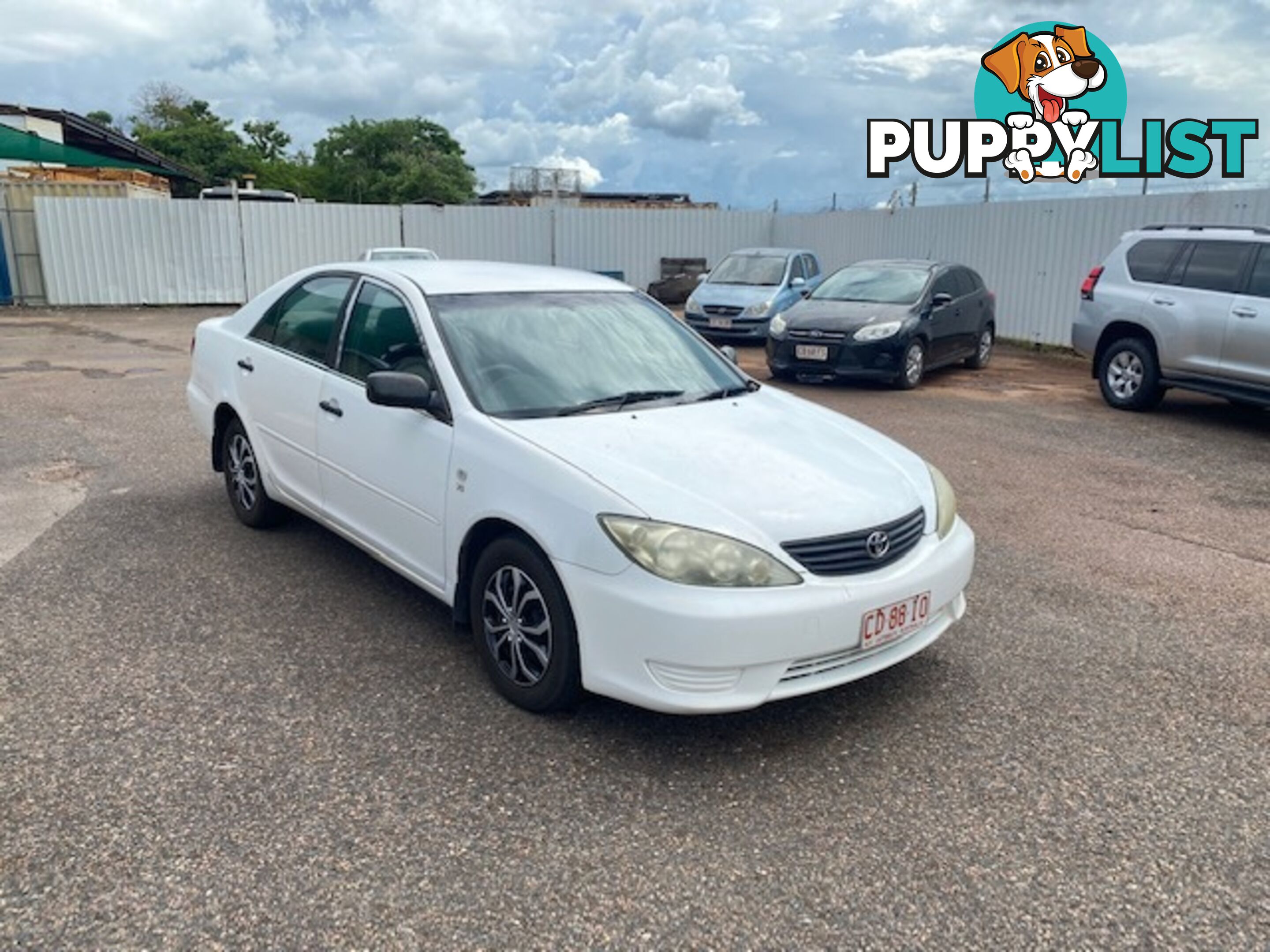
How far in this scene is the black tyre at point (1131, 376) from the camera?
9.61 metres

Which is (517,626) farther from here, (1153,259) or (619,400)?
(1153,259)

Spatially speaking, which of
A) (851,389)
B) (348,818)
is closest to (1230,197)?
(851,389)

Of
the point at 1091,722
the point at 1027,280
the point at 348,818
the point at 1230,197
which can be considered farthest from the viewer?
the point at 1027,280

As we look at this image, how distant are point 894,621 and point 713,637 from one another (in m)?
0.71

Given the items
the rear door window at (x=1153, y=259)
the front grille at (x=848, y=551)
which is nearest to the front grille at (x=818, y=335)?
the rear door window at (x=1153, y=259)

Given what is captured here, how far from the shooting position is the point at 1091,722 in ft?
11.3

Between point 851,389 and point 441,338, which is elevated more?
point 441,338

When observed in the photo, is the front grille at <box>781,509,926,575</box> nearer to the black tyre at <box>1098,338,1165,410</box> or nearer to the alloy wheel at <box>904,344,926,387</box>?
the black tyre at <box>1098,338,1165,410</box>

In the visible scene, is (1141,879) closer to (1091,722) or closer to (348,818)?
(1091,722)

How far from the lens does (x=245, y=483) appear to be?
211 inches

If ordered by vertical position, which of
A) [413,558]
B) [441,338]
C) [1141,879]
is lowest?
[1141,879]

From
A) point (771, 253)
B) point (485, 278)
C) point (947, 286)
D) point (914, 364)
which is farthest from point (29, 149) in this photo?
point (485, 278)

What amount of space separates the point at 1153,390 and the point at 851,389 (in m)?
3.15

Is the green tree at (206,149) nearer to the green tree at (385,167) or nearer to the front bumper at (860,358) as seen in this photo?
the green tree at (385,167)
